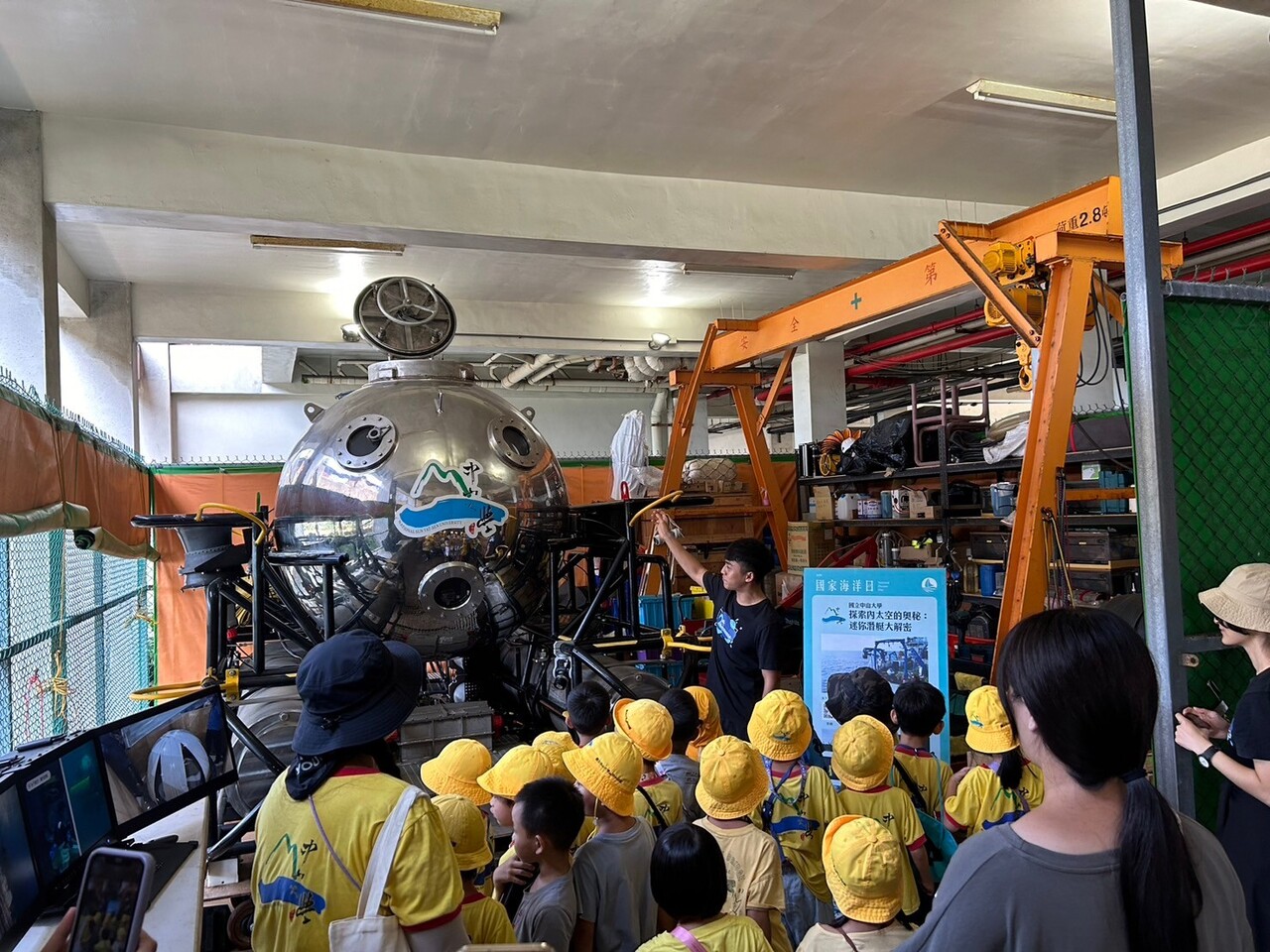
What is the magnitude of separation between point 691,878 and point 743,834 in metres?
0.60

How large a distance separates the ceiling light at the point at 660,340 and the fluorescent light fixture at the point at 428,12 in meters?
7.88

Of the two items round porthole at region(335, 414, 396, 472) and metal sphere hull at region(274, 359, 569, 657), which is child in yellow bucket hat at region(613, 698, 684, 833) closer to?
metal sphere hull at region(274, 359, 569, 657)

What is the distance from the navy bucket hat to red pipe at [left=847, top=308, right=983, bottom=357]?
34.5 ft

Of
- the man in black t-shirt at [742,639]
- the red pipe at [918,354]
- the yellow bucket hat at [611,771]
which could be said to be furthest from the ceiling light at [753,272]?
the yellow bucket hat at [611,771]

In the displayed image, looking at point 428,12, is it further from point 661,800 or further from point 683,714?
point 661,800

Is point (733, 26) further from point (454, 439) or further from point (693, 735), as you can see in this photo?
point (693, 735)

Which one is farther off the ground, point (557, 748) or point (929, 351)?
point (929, 351)

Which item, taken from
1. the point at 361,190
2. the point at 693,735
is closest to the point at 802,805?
the point at 693,735

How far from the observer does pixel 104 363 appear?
1104 centimetres

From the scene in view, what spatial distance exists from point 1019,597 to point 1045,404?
1156 mm

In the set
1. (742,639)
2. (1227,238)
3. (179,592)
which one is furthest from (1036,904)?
(179,592)

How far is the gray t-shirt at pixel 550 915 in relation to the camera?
7.68ft

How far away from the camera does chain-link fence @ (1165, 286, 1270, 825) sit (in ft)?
9.13

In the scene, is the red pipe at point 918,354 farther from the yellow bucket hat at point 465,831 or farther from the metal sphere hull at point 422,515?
the yellow bucket hat at point 465,831
